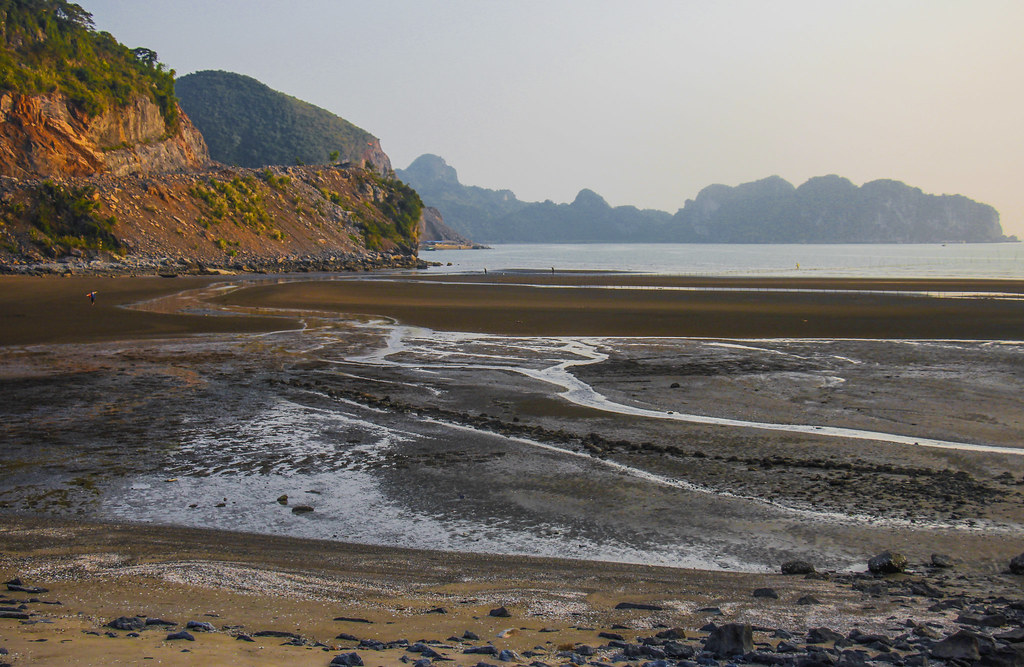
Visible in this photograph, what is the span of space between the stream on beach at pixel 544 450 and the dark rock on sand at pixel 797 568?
234mm

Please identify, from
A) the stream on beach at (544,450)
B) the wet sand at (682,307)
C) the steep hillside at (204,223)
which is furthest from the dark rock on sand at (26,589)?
the steep hillside at (204,223)

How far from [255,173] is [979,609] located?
370 ft

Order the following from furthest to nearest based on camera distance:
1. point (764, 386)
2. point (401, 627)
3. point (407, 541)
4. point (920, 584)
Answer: point (764, 386)
point (407, 541)
point (920, 584)
point (401, 627)

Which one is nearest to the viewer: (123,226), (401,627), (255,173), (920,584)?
(401,627)

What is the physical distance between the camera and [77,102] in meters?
89.1

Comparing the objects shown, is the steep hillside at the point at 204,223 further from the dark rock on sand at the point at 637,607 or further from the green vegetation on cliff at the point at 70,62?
the dark rock on sand at the point at 637,607

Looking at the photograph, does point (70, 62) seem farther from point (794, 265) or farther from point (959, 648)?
point (959, 648)

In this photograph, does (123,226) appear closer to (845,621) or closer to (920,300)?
(920,300)

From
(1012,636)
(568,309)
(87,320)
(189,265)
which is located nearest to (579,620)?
(1012,636)

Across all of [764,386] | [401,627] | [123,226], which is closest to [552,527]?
[401,627]

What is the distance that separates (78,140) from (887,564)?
98.8m

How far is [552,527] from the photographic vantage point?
777 cm

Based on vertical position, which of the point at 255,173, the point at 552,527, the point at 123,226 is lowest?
the point at 552,527

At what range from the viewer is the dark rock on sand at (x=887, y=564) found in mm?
6277
